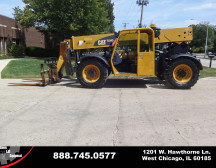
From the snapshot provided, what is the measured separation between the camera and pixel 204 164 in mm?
2961

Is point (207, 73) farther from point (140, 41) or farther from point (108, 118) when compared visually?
point (108, 118)

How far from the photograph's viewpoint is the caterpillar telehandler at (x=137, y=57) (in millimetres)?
7945

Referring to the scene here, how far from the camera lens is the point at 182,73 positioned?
8016mm

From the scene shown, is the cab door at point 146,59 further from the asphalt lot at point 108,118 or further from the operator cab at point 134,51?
the asphalt lot at point 108,118

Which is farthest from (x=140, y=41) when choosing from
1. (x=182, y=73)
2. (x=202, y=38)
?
(x=202, y=38)

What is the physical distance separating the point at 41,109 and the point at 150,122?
9.44ft

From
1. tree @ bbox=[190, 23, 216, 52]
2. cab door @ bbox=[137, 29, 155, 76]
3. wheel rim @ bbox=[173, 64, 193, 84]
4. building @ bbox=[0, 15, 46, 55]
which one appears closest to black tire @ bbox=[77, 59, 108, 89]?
cab door @ bbox=[137, 29, 155, 76]

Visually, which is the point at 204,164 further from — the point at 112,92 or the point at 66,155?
the point at 112,92

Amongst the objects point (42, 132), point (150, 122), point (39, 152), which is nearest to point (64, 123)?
point (42, 132)

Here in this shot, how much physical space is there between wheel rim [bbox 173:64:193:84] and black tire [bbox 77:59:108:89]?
9.05 feet

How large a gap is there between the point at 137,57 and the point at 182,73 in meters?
1.87

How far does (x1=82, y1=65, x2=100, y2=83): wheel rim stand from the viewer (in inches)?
325

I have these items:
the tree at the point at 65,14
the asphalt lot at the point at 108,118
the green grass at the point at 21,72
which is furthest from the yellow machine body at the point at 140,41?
the tree at the point at 65,14

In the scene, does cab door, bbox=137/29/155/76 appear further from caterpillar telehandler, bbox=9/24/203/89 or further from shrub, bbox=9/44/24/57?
shrub, bbox=9/44/24/57
